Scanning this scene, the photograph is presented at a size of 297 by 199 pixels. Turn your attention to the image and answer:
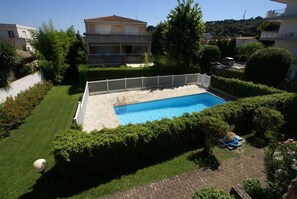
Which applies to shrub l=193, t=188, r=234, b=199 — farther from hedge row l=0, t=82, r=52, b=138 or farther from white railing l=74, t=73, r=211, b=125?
white railing l=74, t=73, r=211, b=125

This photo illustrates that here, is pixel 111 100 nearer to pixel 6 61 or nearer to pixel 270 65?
pixel 6 61

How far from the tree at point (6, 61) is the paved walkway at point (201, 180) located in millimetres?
11093

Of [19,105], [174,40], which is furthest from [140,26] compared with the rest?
[19,105]

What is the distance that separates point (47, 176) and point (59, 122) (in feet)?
15.9

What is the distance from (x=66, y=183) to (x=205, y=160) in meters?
5.70

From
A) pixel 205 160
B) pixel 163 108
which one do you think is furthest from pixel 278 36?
pixel 205 160

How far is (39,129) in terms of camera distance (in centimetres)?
980

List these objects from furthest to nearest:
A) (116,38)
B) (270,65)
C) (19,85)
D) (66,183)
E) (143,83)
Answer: (116,38)
(143,83)
(270,65)
(19,85)
(66,183)

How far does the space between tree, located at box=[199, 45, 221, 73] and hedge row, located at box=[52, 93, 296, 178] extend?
1593 centimetres

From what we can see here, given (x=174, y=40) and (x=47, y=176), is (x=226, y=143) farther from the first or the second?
(x=174, y=40)

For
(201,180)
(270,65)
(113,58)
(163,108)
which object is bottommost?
(163,108)

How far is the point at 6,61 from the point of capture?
452 inches

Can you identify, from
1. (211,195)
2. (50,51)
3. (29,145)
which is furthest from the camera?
(50,51)

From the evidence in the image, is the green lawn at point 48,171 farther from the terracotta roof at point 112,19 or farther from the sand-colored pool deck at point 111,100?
the terracotta roof at point 112,19
